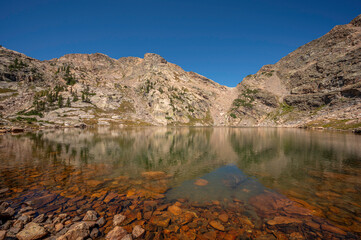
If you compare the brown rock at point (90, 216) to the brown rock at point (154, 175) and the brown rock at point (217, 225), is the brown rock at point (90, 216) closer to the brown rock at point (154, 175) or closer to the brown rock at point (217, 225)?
the brown rock at point (217, 225)

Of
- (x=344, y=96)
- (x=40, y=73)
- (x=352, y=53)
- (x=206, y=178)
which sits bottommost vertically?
(x=206, y=178)

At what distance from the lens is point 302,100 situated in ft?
629

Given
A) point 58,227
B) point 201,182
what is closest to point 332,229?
point 201,182

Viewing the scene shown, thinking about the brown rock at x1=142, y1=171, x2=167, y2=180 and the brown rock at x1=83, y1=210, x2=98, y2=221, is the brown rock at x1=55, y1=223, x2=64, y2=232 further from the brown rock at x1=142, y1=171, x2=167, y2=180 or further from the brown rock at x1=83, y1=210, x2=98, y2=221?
the brown rock at x1=142, y1=171, x2=167, y2=180

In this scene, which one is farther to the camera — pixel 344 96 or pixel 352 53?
pixel 352 53

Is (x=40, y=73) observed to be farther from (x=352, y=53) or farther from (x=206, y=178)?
(x=352, y=53)

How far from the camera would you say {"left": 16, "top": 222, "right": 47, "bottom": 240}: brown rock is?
8.38 metres

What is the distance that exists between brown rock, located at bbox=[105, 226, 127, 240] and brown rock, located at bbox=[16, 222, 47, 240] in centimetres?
341

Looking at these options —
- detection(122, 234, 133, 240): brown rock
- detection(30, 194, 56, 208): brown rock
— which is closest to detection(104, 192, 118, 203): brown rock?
detection(30, 194, 56, 208): brown rock

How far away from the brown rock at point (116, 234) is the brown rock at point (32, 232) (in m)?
3.41

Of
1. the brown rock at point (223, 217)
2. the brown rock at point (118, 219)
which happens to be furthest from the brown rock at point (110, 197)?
the brown rock at point (223, 217)

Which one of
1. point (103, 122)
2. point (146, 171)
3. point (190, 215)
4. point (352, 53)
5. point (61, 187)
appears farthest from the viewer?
point (352, 53)

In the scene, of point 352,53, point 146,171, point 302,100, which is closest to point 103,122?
point 146,171

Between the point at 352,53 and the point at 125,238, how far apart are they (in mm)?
262026
